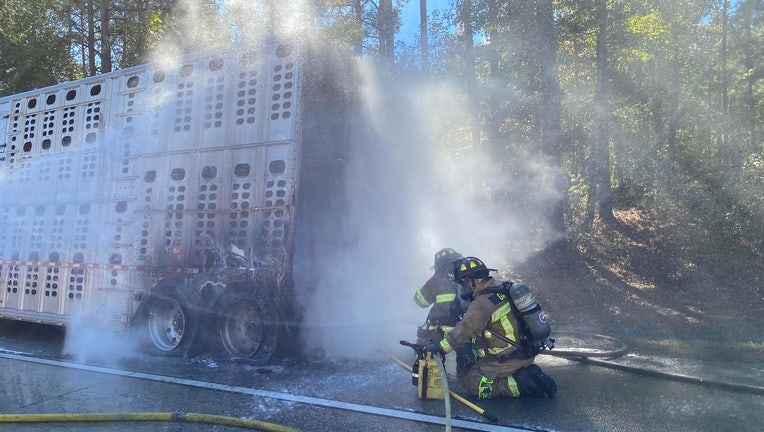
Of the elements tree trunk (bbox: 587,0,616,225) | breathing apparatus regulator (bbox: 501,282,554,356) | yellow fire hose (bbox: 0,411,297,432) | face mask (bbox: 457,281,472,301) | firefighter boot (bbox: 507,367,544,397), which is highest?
tree trunk (bbox: 587,0,616,225)

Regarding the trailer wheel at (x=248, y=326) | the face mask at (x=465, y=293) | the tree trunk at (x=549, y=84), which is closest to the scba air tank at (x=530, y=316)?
the face mask at (x=465, y=293)

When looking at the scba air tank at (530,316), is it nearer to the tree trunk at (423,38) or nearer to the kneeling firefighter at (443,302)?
the kneeling firefighter at (443,302)

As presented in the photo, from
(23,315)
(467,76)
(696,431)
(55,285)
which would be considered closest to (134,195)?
(55,285)

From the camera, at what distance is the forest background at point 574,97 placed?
36.7 ft

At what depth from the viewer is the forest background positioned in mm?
11195

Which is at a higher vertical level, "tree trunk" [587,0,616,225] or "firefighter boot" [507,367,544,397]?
"tree trunk" [587,0,616,225]

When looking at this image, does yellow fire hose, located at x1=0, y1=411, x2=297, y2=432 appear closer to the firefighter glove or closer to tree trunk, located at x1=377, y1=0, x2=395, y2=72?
the firefighter glove

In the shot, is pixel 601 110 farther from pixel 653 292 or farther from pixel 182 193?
pixel 182 193

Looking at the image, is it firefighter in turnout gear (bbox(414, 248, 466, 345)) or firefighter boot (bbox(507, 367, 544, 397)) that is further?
firefighter in turnout gear (bbox(414, 248, 466, 345))

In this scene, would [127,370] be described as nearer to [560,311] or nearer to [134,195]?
[134,195]

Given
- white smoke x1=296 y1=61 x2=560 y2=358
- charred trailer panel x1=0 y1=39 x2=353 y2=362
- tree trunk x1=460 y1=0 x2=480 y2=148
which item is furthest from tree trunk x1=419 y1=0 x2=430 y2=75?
charred trailer panel x1=0 y1=39 x2=353 y2=362

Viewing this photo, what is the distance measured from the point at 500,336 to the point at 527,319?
11.0 inches

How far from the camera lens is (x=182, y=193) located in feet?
22.1

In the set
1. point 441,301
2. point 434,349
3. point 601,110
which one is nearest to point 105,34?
point 601,110
